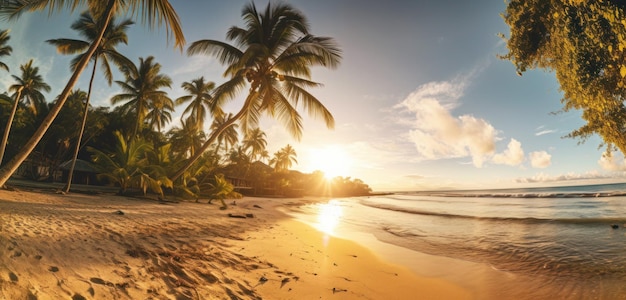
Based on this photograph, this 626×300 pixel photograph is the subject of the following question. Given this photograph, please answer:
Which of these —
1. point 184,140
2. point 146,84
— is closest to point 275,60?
point 146,84

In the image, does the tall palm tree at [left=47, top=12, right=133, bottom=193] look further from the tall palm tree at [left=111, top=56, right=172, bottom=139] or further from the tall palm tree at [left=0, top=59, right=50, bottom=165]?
the tall palm tree at [left=0, top=59, right=50, bottom=165]

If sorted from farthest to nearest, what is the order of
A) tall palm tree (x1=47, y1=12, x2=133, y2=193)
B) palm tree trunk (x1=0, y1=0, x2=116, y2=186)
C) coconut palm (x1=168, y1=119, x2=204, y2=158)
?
coconut palm (x1=168, y1=119, x2=204, y2=158)
tall palm tree (x1=47, y1=12, x2=133, y2=193)
palm tree trunk (x1=0, y1=0, x2=116, y2=186)

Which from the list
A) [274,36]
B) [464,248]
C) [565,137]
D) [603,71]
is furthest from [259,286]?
[274,36]

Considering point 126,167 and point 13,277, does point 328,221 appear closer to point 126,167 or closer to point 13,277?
point 126,167

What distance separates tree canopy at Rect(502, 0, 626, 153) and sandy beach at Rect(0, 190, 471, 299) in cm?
443

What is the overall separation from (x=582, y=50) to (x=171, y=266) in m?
7.64

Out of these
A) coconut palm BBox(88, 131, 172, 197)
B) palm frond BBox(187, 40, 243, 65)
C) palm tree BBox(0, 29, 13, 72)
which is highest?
palm tree BBox(0, 29, 13, 72)

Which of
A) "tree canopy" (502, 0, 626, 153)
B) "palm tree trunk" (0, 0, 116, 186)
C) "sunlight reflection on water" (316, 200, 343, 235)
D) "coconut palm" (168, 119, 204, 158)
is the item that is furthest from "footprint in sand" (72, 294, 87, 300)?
"coconut palm" (168, 119, 204, 158)

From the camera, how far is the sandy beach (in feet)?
7.84

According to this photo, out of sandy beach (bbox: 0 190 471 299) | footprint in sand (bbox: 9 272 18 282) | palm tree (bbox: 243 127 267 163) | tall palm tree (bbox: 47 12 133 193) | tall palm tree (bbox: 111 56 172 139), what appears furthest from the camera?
palm tree (bbox: 243 127 267 163)

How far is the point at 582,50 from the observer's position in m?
4.37

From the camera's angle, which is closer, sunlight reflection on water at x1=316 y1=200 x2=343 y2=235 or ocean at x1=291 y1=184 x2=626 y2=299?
ocean at x1=291 y1=184 x2=626 y2=299

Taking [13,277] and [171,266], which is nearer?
[13,277]

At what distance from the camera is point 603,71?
452cm
